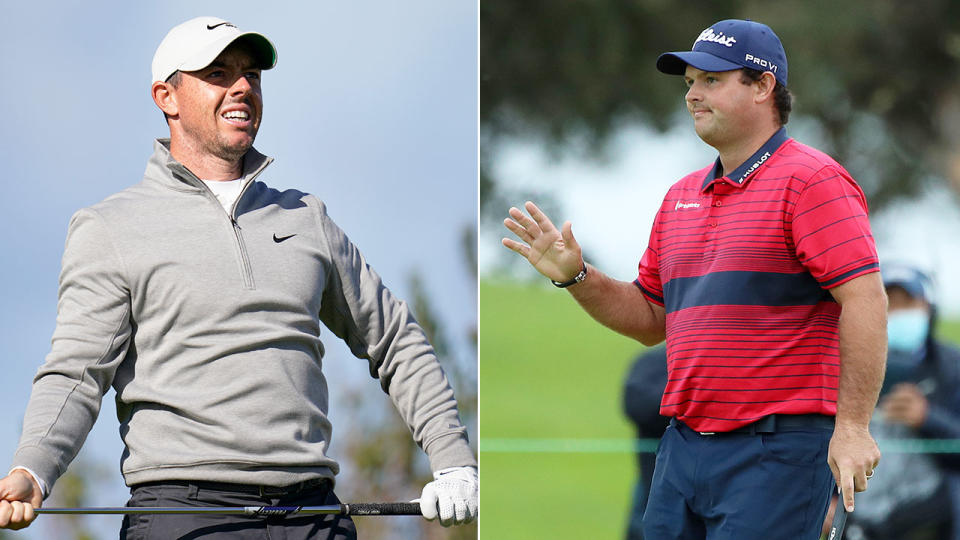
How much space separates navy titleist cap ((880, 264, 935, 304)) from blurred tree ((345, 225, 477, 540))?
1818mm

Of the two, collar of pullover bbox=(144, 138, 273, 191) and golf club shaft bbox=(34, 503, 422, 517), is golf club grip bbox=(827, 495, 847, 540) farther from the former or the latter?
collar of pullover bbox=(144, 138, 273, 191)

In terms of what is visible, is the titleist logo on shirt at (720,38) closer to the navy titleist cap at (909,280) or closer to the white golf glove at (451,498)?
the white golf glove at (451,498)

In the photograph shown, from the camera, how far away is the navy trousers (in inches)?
83.8

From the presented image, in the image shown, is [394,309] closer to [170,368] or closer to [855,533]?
[170,368]

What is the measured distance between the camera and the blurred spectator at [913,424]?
4980 mm

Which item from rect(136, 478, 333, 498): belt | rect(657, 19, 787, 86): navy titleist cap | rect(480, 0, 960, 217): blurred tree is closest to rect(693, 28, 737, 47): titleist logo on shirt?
rect(657, 19, 787, 86): navy titleist cap

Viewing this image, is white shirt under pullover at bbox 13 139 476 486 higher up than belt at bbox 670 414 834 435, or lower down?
higher up

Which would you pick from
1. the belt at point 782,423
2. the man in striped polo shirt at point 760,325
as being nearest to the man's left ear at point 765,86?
the man in striped polo shirt at point 760,325

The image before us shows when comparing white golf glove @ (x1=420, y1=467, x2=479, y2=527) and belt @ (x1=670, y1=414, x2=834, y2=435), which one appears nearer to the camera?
white golf glove @ (x1=420, y1=467, x2=479, y2=527)

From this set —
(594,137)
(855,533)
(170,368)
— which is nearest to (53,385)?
(170,368)

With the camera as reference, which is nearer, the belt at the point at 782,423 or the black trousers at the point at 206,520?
the black trousers at the point at 206,520

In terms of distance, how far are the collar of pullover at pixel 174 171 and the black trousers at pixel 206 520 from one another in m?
0.51

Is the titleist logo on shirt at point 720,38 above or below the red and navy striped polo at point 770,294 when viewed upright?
above

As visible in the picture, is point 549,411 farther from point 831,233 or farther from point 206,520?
point 206,520
